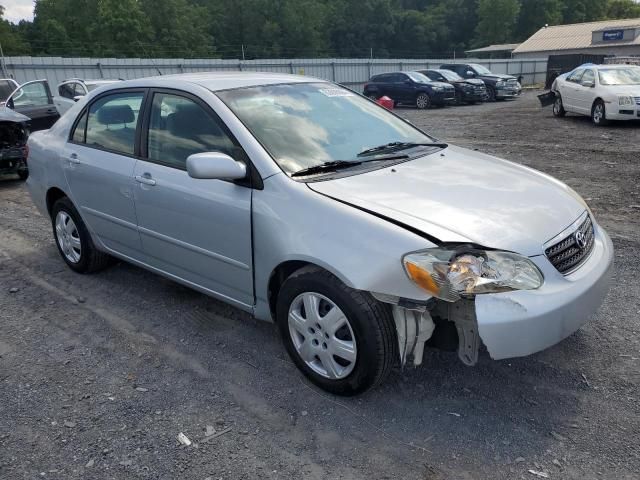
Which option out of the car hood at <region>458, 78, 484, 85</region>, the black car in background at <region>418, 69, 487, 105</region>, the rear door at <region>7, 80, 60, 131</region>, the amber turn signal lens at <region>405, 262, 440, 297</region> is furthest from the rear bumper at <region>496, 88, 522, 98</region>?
the amber turn signal lens at <region>405, 262, 440, 297</region>

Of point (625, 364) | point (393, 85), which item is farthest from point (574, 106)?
point (625, 364)

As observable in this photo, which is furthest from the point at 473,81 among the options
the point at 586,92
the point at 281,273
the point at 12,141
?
the point at 281,273

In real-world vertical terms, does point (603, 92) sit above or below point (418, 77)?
below

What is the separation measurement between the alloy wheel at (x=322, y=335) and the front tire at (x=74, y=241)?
8.04 ft

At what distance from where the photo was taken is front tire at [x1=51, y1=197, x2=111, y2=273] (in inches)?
182

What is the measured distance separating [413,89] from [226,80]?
19.8 metres

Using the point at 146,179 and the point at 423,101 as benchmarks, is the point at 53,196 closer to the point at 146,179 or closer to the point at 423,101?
the point at 146,179

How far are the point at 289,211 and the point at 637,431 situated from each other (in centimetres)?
202

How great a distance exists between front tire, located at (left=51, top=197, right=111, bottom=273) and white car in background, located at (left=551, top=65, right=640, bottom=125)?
1258 cm

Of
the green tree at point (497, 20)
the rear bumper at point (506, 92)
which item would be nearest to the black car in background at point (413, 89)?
the rear bumper at point (506, 92)

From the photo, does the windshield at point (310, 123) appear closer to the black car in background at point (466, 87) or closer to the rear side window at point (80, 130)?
the rear side window at point (80, 130)

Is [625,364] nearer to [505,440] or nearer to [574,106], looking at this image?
[505,440]

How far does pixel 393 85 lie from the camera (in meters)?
23.0

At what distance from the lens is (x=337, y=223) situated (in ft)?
8.91
